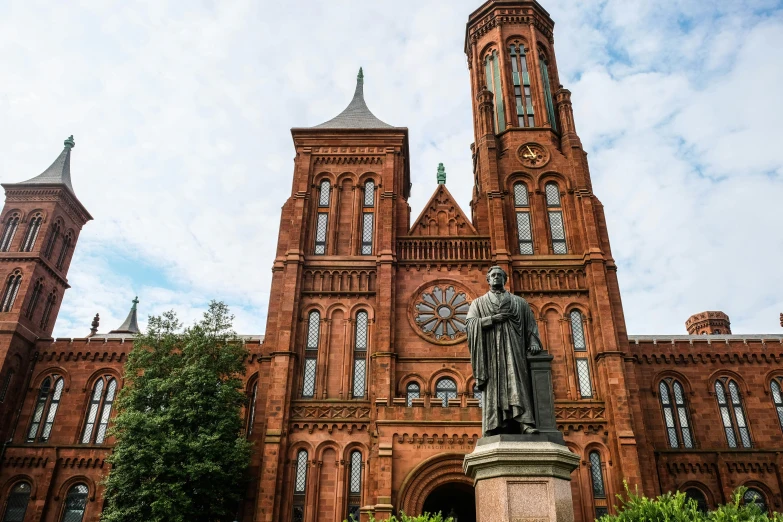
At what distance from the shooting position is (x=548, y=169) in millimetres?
33469

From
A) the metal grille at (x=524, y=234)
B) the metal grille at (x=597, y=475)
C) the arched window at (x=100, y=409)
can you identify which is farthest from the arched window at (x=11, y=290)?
the metal grille at (x=597, y=475)

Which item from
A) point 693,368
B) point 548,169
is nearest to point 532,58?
point 548,169

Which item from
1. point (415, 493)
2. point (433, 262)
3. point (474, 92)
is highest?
point (474, 92)

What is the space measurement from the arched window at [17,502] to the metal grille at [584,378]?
2836cm

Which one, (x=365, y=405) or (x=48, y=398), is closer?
(x=365, y=405)

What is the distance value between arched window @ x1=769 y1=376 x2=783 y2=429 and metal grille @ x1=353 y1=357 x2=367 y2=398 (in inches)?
869

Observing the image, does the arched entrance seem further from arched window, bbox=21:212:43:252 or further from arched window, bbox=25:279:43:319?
arched window, bbox=21:212:43:252

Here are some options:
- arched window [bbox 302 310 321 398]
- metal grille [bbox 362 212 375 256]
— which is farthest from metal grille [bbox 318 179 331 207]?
arched window [bbox 302 310 321 398]

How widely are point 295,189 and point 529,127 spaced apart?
13.8 metres

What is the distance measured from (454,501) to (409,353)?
22.3 feet

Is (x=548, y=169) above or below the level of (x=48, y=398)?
above

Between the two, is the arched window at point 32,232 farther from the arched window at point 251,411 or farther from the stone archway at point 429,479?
the stone archway at point 429,479

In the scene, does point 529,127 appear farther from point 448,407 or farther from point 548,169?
point 448,407

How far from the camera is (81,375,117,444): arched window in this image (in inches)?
1313
